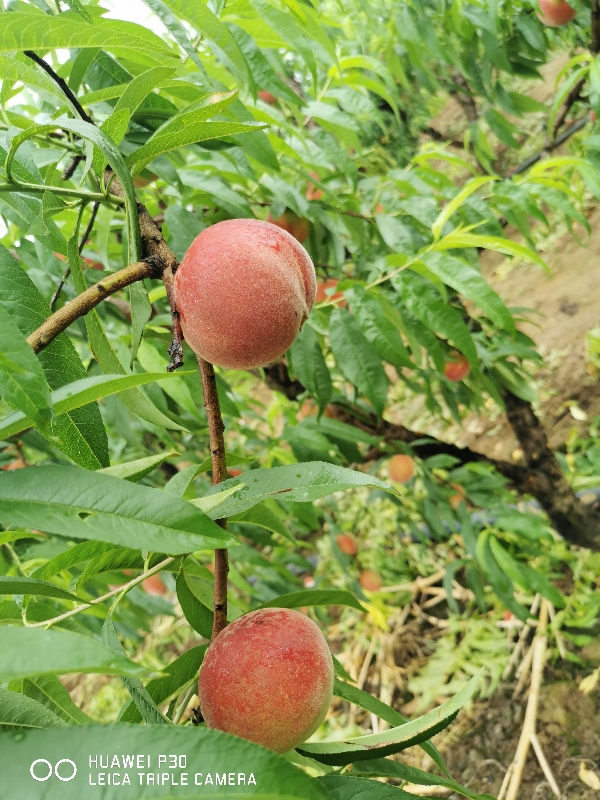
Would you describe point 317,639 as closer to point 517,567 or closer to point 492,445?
point 517,567

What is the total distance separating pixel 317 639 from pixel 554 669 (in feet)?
4.96

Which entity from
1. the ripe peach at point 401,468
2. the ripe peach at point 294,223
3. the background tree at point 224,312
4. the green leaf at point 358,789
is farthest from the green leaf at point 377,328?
the ripe peach at point 401,468

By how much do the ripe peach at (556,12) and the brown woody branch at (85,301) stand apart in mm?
1510

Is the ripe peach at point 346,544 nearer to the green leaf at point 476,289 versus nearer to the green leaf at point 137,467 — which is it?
the green leaf at point 476,289

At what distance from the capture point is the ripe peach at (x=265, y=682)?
0.47m

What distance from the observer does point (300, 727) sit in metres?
0.48

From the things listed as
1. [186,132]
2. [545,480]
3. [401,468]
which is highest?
[186,132]

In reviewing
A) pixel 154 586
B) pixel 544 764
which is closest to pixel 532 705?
pixel 544 764

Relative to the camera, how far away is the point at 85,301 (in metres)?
0.44

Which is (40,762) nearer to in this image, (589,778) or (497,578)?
(497,578)

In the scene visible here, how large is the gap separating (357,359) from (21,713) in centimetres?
71

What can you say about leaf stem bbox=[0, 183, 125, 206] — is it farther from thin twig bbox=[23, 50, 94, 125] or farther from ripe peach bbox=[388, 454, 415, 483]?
ripe peach bbox=[388, 454, 415, 483]

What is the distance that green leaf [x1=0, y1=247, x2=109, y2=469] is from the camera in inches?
16.6

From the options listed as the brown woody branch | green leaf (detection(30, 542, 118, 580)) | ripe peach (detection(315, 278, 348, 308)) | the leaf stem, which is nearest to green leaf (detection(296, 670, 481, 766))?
green leaf (detection(30, 542, 118, 580))
